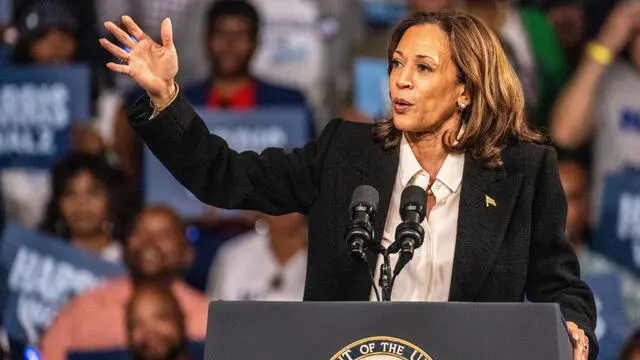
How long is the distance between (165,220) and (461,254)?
3498 millimetres

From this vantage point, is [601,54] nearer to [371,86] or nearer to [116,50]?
[371,86]

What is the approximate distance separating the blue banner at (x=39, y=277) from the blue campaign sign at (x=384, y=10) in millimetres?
2073

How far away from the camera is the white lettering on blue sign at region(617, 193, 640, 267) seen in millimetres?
6355

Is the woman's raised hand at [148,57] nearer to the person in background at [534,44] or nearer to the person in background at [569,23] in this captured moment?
the person in background at [534,44]

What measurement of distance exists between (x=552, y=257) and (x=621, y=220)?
3.25 m

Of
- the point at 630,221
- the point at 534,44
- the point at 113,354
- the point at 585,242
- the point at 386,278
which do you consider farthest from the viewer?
the point at 534,44

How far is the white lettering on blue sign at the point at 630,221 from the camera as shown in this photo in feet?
20.9

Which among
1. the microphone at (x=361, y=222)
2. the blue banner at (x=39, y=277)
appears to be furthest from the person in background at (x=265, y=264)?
the microphone at (x=361, y=222)

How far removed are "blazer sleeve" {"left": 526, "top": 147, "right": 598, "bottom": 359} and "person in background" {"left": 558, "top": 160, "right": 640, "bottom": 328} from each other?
2807mm

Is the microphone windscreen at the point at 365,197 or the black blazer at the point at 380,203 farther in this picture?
the black blazer at the point at 380,203

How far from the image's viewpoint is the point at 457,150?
3.29 m

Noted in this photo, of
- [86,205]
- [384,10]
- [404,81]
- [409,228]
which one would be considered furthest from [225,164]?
[384,10]

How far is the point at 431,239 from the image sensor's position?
3213mm

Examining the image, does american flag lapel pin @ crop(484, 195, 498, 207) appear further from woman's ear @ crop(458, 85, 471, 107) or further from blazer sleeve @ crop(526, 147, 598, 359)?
woman's ear @ crop(458, 85, 471, 107)
